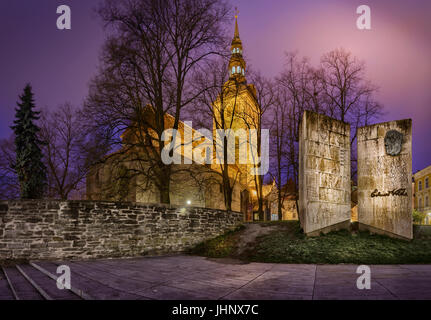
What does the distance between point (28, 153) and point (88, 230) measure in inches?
567

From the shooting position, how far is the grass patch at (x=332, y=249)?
8.65m

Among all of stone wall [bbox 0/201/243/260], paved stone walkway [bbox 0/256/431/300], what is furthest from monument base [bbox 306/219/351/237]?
stone wall [bbox 0/201/243/260]

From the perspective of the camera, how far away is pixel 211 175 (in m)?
21.6

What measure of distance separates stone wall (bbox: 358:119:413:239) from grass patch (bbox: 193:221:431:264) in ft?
2.13

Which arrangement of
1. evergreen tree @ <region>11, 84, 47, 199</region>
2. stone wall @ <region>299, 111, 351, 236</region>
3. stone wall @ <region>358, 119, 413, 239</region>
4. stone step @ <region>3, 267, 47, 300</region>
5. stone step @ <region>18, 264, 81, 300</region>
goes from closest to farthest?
stone step @ <region>18, 264, 81, 300</region>
stone step @ <region>3, 267, 47, 300</region>
stone wall @ <region>358, 119, 413, 239</region>
stone wall @ <region>299, 111, 351, 236</region>
evergreen tree @ <region>11, 84, 47, 199</region>

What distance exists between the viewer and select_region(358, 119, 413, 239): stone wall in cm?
1062

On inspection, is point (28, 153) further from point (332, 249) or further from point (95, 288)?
point (332, 249)

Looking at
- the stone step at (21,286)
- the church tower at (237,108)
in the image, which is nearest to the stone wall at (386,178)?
the church tower at (237,108)

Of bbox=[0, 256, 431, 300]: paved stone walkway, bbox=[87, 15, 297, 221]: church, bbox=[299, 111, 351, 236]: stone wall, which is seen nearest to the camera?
bbox=[0, 256, 431, 300]: paved stone walkway

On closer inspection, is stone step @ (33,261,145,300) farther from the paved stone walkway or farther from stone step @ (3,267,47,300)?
stone step @ (3,267,47,300)

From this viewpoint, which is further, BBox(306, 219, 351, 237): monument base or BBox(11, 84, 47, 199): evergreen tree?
BBox(11, 84, 47, 199): evergreen tree
